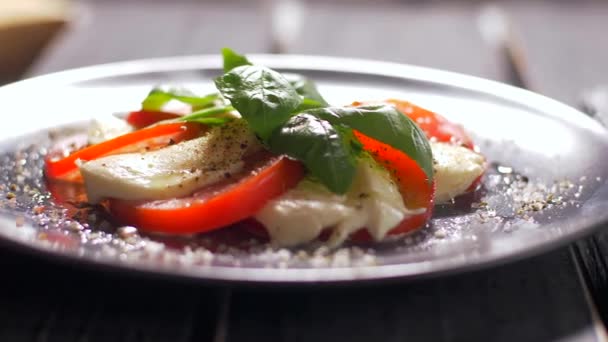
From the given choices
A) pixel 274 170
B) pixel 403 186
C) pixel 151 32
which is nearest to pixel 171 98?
pixel 274 170

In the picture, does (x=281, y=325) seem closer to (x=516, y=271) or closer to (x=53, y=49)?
(x=516, y=271)

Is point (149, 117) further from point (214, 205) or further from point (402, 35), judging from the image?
point (402, 35)

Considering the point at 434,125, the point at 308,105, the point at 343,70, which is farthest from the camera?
the point at 343,70

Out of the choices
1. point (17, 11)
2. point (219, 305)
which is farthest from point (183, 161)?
point (17, 11)

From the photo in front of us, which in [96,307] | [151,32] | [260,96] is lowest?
[151,32]

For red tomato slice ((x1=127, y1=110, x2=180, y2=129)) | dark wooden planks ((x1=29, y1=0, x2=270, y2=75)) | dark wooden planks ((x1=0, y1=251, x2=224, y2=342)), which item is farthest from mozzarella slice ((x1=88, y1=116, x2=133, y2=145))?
dark wooden planks ((x1=29, y1=0, x2=270, y2=75))

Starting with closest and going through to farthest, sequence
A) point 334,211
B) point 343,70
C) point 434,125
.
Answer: point 334,211
point 434,125
point 343,70
